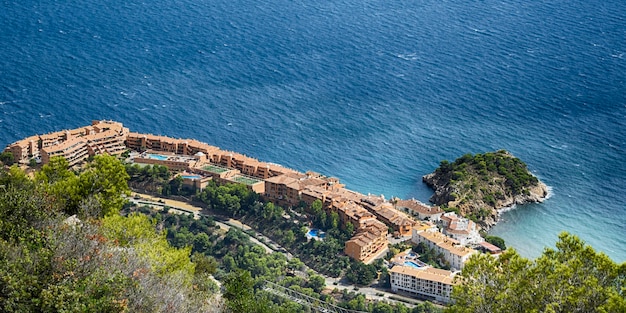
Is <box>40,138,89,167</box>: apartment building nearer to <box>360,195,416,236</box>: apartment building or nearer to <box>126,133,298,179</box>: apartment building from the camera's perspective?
<box>126,133,298,179</box>: apartment building

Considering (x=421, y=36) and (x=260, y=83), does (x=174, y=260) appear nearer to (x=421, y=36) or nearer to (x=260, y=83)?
(x=260, y=83)

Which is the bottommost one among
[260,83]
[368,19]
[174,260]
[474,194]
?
[174,260]

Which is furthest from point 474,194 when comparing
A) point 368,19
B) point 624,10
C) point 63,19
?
point 63,19

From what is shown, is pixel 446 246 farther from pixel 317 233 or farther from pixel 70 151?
pixel 70 151

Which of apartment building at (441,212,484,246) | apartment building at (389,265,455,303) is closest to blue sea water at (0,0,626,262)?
apartment building at (441,212,484,246)

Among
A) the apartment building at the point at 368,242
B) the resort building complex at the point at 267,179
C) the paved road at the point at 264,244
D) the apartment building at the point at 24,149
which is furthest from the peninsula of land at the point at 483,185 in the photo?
the apartment building at the point at 24,149

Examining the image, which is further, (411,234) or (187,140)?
(187,140)

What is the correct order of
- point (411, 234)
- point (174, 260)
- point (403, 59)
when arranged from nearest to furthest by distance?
point (174, 260) < point (411, 234) < point (403, 59)

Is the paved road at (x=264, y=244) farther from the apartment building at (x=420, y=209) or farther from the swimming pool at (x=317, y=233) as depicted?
the apartment building at (x=420, y=209)
